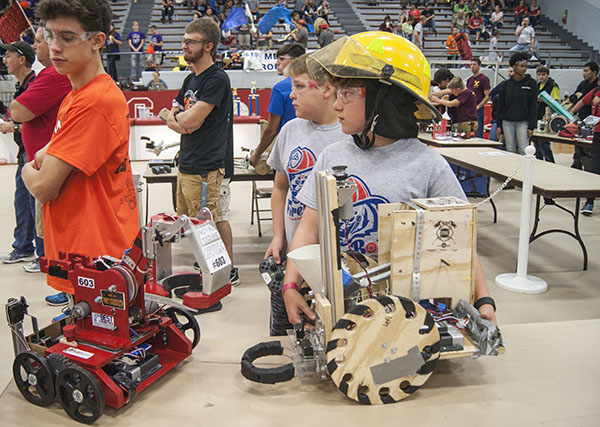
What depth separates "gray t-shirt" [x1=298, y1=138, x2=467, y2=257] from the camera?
4.69 ft

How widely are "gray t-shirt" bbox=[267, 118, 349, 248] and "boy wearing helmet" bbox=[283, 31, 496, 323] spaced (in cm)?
60

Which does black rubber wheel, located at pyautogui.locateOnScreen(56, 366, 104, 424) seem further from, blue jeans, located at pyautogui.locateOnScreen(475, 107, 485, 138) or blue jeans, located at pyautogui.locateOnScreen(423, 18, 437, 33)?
blue jeans, located at pyautogui.locateOnScreen(423, 18, 437, 33)

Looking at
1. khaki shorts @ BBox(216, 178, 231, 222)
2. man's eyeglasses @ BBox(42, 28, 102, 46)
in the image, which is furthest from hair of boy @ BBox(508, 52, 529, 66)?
man's eyeglasses @ BBox(42, 28, 102, 46)

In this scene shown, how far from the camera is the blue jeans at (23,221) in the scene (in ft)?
13.2

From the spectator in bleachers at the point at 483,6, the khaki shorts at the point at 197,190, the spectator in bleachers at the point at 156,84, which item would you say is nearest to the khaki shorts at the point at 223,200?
the khaki shorts at the point at 197,190

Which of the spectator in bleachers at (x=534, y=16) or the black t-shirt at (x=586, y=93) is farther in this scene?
the spectator in bleachers at (x=534, y=16)

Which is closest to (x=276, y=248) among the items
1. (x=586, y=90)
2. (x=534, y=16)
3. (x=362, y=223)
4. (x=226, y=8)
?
(x=362, y=223)

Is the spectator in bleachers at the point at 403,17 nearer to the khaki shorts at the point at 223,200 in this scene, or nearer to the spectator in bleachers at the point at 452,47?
the spectator in bleachers at the point at 452,47

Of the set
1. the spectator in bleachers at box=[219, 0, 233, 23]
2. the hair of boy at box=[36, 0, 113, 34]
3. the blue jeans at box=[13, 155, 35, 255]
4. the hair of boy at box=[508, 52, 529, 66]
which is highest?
the spectator in bleachers at box=[219, 0, 233, 23]

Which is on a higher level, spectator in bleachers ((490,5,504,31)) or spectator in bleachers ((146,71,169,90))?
spectator in bleachers ((490,5,504,31))

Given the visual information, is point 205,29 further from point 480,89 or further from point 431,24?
point 431,24

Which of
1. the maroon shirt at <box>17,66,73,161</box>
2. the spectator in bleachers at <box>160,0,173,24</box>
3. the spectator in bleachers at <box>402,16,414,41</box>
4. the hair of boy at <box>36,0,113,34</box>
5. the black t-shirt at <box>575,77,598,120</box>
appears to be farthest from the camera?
the spectator in bleachers at <box>160,0,173,24</box>

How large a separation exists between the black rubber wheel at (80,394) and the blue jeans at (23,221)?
10.4ft

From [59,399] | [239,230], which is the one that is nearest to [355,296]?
[59,399]
